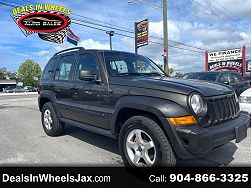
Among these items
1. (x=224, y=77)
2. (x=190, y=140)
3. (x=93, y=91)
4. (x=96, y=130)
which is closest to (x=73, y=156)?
(x=96, y=130)

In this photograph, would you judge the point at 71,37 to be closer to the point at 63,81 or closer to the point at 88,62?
the point at 63,81

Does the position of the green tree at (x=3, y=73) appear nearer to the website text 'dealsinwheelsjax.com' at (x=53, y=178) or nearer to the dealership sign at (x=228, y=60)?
the dealership sign at (x=228, y=60)

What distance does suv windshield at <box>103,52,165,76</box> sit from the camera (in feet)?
14.7

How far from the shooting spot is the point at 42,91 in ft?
20.7

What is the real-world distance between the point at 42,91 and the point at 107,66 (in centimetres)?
265

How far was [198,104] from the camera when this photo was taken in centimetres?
328

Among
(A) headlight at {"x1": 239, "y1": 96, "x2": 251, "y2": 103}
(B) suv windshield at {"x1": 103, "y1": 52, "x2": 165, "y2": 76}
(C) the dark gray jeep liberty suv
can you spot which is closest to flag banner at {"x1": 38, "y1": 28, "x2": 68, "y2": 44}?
(C) the dark gray jeep liberty suv

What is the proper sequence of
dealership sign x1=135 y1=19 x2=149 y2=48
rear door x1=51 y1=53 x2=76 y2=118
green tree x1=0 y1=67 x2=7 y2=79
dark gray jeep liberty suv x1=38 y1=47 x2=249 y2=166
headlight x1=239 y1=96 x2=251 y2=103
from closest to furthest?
dark gray jeep liberty suv x1=38 y1=47 x2=249 y2=166, rear door x1=51 y1=53 x2=76 y2=118, headlight x1=239 y1=96 x2=251 y2=103, dealership sign x1=135 y1=19 x2=149 y2=48, green tree x1=0 y1=67 x2=7 y2=79

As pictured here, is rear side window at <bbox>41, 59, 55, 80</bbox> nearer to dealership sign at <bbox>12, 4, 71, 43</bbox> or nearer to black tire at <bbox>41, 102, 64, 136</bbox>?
black tire at <bbox>41, 102, 64, 136</bbox>

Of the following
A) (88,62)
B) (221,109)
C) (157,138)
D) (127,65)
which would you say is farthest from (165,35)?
(157,138)

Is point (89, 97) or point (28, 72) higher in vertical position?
point (28, 72)

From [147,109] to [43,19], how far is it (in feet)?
61.1

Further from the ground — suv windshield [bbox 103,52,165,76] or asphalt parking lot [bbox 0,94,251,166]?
suv windshield [bbox 103,52,165,76]

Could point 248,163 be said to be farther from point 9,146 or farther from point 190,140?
point 9,146
